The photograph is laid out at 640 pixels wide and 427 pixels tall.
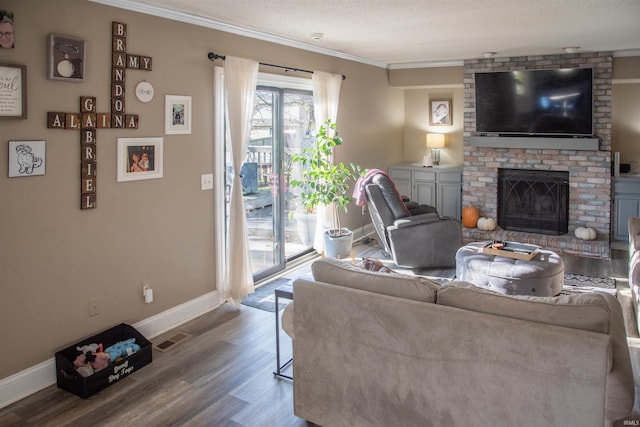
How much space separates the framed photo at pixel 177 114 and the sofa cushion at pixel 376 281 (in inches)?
77.6

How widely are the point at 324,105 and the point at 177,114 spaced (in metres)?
2.34

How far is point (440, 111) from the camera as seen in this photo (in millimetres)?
8164

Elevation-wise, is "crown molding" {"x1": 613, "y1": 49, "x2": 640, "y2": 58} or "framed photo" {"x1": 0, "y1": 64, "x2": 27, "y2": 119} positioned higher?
"crown molding" {"x1": 613, "y1": 49, "x2": 640, "y2": 58}

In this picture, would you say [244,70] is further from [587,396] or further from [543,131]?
[543,131]

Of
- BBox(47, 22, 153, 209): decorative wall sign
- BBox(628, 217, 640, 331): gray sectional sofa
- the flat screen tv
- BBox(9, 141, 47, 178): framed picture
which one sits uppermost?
the flat screen tv

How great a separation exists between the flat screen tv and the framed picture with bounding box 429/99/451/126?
3.28ft

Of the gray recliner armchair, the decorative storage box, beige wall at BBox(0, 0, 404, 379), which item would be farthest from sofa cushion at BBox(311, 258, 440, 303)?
the gray recliner armchair

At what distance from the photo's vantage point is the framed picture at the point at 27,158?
3095 mm

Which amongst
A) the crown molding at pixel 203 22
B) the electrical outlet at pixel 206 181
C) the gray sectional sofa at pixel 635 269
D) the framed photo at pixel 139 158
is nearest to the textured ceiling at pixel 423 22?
the crown molding at pixel 203 22

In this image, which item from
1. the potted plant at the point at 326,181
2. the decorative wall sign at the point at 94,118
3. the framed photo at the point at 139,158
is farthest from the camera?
the potted plant at the point at 326,181

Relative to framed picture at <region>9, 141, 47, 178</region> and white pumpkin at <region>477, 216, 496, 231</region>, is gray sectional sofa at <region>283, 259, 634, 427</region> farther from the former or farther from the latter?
white pumpkin at <region>477, 216, 496, 231</region>

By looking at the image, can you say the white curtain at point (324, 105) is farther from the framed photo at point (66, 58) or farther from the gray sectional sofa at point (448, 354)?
the gray sectional sofa at point (448, 354)

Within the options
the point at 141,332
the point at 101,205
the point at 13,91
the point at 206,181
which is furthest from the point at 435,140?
the point at 13,91

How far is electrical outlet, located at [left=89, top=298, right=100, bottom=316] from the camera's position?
3648 millimetres
